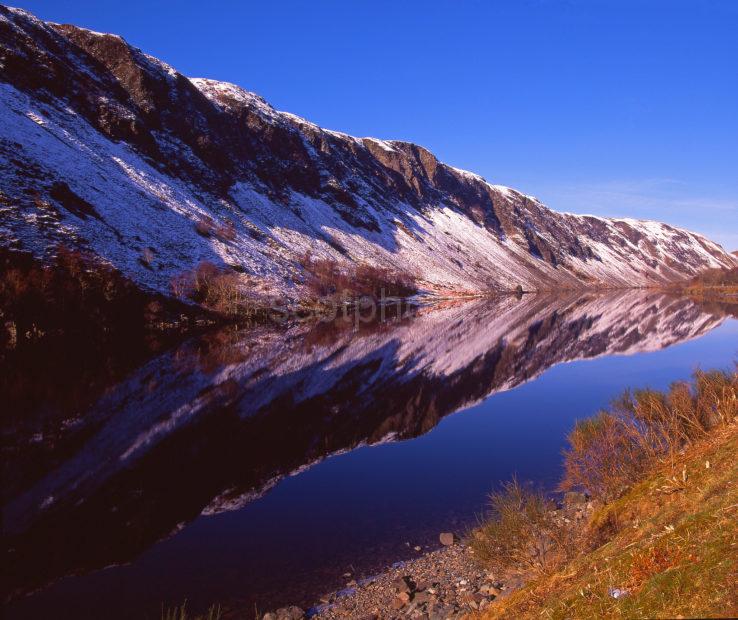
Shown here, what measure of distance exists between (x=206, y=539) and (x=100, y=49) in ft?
407

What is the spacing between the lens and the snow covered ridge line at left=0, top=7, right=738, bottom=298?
60500 mm

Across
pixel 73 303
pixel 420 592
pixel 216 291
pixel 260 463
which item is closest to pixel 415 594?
pixel 420 592

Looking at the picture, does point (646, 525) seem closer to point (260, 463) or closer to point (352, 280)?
point (260, 463)

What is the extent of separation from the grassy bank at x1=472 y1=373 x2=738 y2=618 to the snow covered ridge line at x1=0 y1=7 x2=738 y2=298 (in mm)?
52357

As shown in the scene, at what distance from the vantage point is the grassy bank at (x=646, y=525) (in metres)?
6.25

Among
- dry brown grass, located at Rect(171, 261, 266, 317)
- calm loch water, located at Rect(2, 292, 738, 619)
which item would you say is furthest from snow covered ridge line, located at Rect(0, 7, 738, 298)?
calm loch water, located at Rect(2, 292, 738, 619)

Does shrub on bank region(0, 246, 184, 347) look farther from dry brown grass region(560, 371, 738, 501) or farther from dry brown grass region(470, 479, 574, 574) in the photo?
dry brown grass region(560, 371, 738, 501)

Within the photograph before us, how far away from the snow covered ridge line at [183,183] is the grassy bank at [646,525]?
52.4m

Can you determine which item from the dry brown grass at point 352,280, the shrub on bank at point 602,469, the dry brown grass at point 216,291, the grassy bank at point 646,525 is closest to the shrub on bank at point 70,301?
the dry brown grass at point 216,291

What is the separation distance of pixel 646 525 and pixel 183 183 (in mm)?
95920

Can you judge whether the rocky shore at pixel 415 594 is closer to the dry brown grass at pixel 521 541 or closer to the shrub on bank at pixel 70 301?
the dry brown grass at pixel 521 541

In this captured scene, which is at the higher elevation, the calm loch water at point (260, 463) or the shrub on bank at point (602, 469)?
the shrub on bank at point (602, 469)

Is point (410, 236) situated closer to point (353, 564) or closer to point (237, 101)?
point (237, 101)

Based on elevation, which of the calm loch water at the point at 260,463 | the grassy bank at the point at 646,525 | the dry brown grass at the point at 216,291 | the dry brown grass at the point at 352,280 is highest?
the dry brown grass at the point at 352,280
